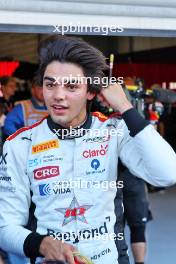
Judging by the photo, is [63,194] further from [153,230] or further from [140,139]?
[153,230]

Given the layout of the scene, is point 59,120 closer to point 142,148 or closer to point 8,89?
point 142,148

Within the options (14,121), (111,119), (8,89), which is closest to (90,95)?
(111,119)

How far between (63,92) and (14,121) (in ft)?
6.24

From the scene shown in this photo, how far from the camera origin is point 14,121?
3.10m

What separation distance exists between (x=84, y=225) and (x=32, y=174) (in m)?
0.18

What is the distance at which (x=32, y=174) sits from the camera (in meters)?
1.25

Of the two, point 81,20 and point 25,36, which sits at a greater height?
point 25,36

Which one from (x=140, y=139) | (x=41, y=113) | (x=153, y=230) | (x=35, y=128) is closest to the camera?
(x=140, y=139)

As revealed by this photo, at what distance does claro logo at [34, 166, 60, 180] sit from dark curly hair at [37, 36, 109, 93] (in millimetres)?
220

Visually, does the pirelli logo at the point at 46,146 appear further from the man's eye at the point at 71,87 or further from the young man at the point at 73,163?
the man's eye at the point at 71,87

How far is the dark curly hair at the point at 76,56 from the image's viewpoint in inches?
48.6

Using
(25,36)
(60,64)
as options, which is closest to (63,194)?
(60,64)

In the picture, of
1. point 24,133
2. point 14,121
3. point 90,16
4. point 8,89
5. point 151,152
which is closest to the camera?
point 151,152

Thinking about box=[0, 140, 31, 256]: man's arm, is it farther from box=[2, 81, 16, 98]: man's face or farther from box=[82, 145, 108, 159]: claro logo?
box=[2, 81, 16, 98]: man's face
